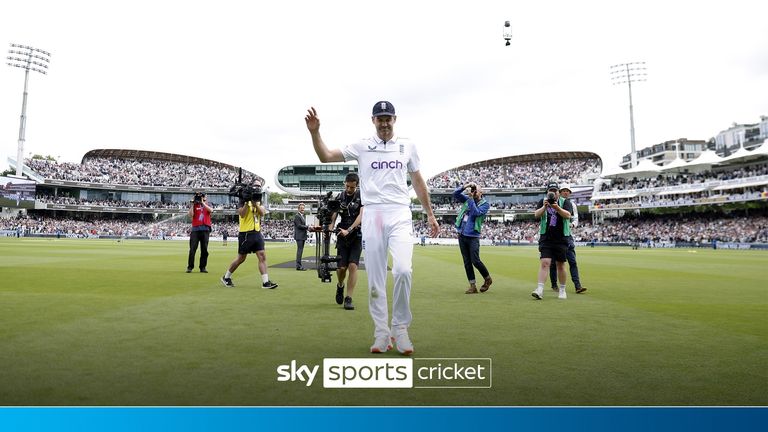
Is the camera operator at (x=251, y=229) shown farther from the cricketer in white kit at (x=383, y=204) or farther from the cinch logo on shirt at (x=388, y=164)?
the cinch logo on shirt at (x=388, y=164)

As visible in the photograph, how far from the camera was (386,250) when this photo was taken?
14.4 feet

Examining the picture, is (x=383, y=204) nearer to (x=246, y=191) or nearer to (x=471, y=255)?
(x=246, y=191)

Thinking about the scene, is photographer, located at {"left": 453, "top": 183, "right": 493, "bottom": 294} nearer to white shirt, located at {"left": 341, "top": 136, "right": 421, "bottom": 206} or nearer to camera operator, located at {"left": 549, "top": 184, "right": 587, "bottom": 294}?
camera operator, located at {"left": 549, "top": 184, "right": 587, "bottom": 294}

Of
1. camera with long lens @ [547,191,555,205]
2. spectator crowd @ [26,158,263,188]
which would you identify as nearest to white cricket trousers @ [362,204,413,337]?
camera with long lens @ [547,191,555,205]

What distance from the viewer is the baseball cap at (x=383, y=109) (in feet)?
14.3

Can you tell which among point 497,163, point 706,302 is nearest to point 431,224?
point 706,302

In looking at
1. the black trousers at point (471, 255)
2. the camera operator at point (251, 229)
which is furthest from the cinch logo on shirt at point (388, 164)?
the black trousers at point (471, 255)

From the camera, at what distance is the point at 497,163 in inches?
4055

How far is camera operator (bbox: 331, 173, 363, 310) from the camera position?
21.9ft

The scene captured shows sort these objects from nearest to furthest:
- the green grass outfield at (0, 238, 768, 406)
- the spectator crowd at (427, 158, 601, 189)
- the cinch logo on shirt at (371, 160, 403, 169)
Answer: the green grass outfield at (0, 238, 768, 406) → the cinch logo on shirt at (371, 160, 403, 169) → the spectator crowd at (427, 158, 601, 189)

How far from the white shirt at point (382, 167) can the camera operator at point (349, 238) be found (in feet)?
6.34

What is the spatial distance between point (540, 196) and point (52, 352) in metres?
86.6

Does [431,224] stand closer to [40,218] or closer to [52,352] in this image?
[52,352]

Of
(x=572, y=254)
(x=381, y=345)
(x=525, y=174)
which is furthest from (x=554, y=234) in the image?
(x=525, y=174)
